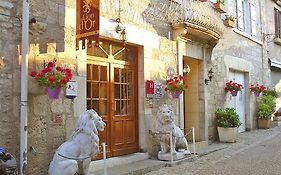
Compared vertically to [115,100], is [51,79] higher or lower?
higher

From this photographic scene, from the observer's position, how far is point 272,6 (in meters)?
16.0

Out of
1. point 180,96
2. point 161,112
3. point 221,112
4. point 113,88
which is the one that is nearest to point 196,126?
point 221,112

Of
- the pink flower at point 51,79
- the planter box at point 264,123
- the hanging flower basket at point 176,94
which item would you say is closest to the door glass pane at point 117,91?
the hanging flower basket at point 176,94

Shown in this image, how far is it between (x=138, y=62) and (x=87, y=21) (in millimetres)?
2117

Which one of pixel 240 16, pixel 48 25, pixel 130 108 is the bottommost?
pixel 130 108

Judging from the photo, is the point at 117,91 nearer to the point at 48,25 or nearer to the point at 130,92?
the point at 130,92

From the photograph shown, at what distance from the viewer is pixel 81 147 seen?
4605 millimetres

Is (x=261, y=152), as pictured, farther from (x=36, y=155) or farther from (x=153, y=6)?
(x=36, y=155)

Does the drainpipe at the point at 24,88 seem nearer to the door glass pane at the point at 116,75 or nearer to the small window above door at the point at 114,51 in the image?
the small window above door at the point at 114,51

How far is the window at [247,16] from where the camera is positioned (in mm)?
12578

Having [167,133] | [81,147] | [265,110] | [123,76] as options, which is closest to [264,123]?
[265,110]

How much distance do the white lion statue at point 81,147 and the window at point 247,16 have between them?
917 cm

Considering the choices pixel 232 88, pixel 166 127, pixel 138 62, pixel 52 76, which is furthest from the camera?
pixel 232 88

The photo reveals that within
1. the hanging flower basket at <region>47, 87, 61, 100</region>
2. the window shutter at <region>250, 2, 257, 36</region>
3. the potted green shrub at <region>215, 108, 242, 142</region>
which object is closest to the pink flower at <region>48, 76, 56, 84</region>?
the hanging flower basket at <region>47, 87, 61, 100</region>
